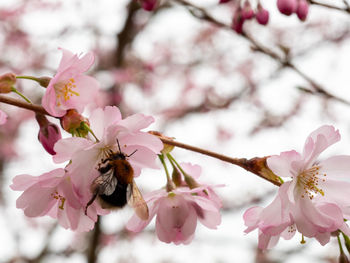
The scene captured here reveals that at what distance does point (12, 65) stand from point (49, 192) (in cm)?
625

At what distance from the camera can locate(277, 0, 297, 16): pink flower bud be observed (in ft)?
5.97

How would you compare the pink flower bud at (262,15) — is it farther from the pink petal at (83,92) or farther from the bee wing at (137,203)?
the bee wing at (137,203)

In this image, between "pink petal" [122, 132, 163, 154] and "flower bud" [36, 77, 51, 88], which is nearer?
"pink petal" [122, 132, 163, 154]

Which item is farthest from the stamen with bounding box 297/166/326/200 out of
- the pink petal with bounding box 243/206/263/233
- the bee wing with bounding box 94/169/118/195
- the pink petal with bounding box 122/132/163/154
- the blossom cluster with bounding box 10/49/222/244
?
the bee wing with bounding box 94/169/118/195

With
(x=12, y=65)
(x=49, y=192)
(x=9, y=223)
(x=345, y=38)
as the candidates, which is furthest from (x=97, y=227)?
(x=345, y=38)

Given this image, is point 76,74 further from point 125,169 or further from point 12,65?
→ point 12,65

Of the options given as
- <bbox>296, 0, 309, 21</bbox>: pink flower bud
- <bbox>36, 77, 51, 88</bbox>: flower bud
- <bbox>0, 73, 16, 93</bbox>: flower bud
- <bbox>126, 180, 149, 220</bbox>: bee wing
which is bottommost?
<bbox>126, 180, 149, 220</bbox>: bee wing

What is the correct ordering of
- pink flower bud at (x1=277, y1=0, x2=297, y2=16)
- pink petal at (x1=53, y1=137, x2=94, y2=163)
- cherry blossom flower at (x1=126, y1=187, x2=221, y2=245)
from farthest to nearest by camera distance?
pink flower bud at (x1=277, y1=0, x2=297, y2=16) → cherry blossom flower at (x1=126, y1=187, x2=221, y2=245) → pink petal at (x1=53, y1=137, x2=94, y2=163)

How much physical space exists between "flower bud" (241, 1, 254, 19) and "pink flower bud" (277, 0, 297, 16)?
0.24 meters

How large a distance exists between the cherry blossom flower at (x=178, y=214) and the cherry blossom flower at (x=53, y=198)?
153mm

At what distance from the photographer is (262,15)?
2084 millimetres

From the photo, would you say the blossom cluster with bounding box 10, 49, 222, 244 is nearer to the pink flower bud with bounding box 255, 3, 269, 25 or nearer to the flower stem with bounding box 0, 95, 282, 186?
the flower stem with bounding box 0, 95, 282, 186

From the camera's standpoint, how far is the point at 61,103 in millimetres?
1202

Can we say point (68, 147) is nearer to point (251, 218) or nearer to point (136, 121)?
point (136, 121)
